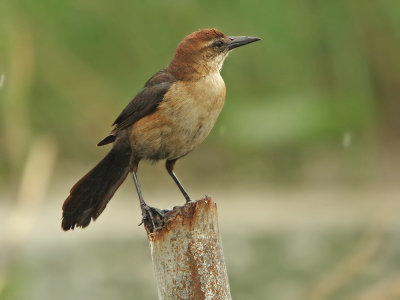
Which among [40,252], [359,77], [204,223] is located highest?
[359,77]

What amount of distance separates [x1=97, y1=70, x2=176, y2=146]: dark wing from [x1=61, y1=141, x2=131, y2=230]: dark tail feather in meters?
0.10

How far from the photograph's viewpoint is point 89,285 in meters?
6.97

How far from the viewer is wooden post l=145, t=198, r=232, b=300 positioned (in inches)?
141

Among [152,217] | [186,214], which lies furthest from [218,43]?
[186,214]

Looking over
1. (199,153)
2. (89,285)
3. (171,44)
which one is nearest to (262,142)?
(199,153)

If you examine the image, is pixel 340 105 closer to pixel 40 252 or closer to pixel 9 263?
pixel 40 252

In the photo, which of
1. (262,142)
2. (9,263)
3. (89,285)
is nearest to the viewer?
(9,263)

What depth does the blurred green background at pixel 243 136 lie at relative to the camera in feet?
23.3

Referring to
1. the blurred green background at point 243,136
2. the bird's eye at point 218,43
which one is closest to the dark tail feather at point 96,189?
the bird's eye at point 218,43

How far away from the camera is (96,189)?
185 inches

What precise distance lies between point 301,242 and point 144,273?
1.13 meters

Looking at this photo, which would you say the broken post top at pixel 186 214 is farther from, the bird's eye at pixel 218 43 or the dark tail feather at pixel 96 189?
the bird's eye at pixel 218 43

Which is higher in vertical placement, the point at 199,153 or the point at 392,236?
the point at 199,153

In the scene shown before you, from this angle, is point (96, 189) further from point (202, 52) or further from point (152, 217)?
point (202, 52)
